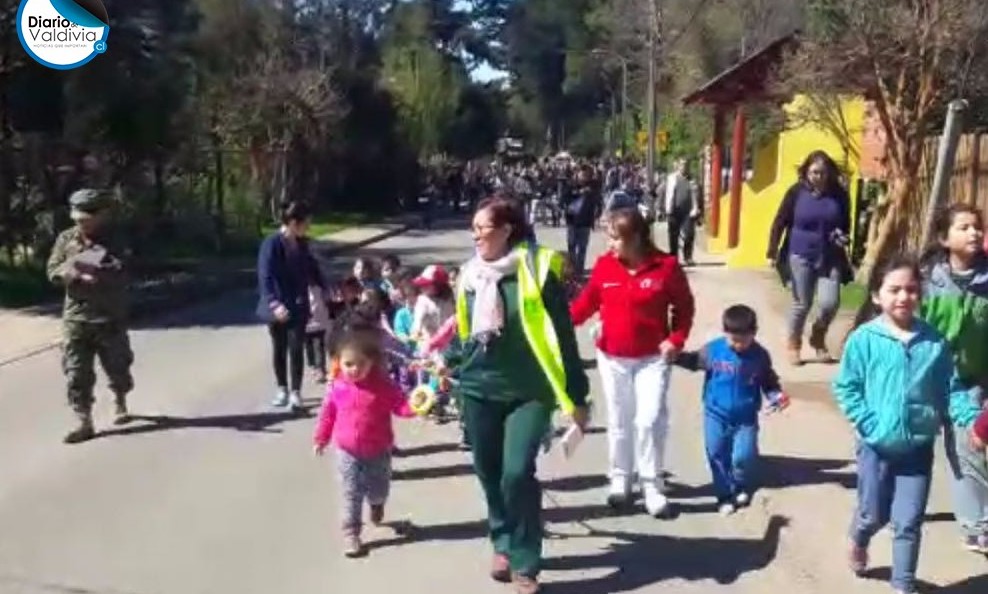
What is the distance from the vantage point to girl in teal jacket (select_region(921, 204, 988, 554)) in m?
6.61

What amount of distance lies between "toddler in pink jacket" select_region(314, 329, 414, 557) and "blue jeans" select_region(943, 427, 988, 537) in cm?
265

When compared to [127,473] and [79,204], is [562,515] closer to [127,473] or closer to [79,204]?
[127,473]

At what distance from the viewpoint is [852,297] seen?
18.4 m

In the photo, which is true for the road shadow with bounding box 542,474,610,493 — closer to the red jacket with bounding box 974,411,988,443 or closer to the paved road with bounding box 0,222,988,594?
the paved road with bounding box 0,222,988,594

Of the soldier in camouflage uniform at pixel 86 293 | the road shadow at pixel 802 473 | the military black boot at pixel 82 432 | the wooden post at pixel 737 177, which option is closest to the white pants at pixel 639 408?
the road shadow at pixel 802 473

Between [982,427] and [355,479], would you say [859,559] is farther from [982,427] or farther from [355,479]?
[355,479]

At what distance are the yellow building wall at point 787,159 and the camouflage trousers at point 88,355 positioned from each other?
13580 millimetres

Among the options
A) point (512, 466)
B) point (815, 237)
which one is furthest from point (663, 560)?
point (815, 237)

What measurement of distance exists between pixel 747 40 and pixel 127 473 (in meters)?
47.0

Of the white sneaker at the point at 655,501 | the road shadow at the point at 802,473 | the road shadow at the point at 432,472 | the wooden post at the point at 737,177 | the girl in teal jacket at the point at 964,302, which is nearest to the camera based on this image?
the girl in teal jacket at the point at 964,302

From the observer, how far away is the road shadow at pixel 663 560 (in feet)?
23.3

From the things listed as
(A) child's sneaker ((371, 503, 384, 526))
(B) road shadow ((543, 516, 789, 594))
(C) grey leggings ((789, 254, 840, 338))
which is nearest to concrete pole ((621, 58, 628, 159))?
(C) grey leggings ((789, 254, 840, 338))

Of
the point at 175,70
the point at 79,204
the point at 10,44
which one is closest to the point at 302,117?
the point at 175,70

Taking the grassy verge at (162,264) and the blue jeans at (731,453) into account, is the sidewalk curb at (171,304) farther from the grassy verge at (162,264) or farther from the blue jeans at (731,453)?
the blue jeans at (731,453)
